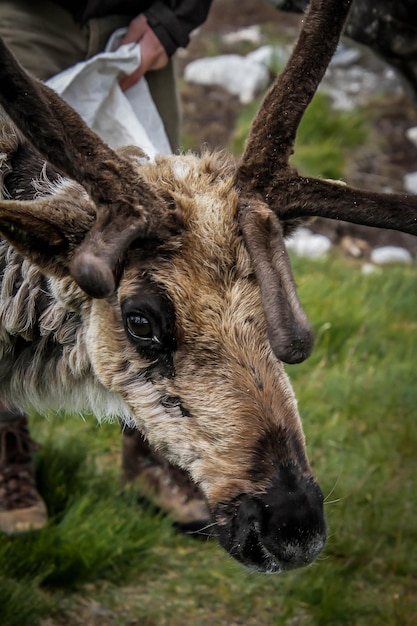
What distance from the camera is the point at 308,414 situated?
5.64 meters

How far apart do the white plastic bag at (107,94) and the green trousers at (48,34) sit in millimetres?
88

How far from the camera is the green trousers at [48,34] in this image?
453 cm

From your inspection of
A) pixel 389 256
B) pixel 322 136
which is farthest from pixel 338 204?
pixel 322 136

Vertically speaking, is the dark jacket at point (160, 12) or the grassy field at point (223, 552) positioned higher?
the dark jacket at point (160, 12)

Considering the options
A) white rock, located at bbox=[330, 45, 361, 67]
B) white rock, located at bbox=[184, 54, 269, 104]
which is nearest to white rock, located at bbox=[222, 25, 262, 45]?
white rock, located at bbox=[184, 54, 269, 104]

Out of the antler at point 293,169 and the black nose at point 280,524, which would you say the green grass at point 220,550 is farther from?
the antler at point 293,169

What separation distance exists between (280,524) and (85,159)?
129cm

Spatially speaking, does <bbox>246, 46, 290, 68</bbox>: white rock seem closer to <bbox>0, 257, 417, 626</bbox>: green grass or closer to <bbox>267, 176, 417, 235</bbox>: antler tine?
<bbox>0, 257, 417, 626</bbox>: green grass

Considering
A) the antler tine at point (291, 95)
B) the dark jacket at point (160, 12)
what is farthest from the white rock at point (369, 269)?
the antler tine at point (291, 95)

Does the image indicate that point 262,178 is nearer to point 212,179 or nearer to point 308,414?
point 212,179

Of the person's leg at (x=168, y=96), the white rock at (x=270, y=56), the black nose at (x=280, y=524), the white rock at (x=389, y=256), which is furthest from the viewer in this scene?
the white rock at (x=270, y=56)

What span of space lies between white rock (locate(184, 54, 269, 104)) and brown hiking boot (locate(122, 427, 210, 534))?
6.70 m

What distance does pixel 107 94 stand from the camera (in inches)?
176

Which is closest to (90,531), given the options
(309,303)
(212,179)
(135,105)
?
(212,179)
